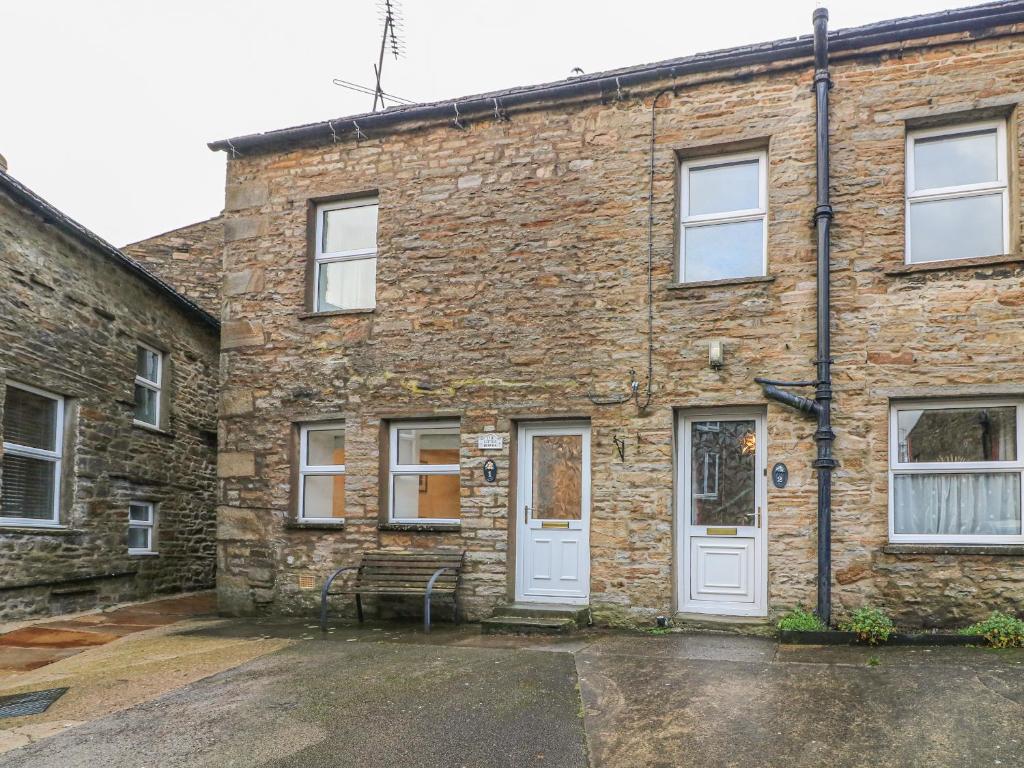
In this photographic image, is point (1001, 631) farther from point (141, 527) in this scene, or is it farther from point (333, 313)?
point (141, 527)

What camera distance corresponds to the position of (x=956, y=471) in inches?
325

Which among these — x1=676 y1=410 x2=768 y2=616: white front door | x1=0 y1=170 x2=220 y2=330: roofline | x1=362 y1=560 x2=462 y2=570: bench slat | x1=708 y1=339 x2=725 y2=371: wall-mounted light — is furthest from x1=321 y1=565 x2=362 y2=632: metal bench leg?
x1=0 y1=170 x2=220 y2=330: roofline

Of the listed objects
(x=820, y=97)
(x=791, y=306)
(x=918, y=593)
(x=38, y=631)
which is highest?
(x=820, y=97)

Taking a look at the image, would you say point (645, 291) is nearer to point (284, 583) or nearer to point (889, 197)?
point (889, 197)

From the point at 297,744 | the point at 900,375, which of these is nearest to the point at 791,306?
the point at 900,375

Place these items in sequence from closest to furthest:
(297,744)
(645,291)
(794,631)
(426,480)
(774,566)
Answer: (297,744)
(794,631)
(774,566)
(645,291)
(426,480)

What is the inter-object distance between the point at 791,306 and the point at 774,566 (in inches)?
99.9

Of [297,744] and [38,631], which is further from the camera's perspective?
[38,631]

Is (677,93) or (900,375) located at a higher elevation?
(677,93)

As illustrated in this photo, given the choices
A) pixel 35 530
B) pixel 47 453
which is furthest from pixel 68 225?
pixel 35 530

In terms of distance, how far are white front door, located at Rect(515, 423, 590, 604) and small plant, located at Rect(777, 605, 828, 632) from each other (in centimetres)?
213

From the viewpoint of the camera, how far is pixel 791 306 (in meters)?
8.72

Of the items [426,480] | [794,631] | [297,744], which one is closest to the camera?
[297,744]

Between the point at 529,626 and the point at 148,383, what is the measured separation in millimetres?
7668
